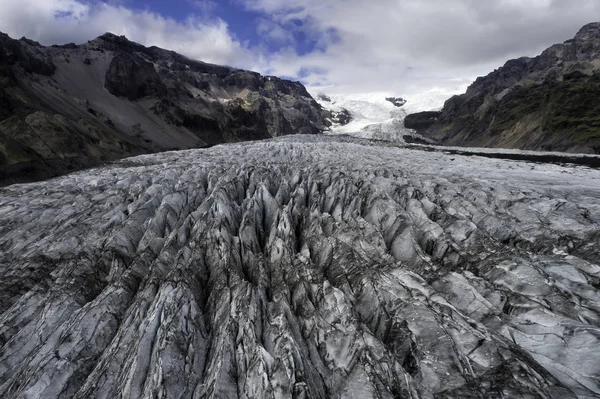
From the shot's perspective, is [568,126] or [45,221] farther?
[568,126]

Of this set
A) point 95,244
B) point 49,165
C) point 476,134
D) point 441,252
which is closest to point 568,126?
point 476,134

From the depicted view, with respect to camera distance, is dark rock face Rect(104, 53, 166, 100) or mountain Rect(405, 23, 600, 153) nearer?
mountain Rect(405, 23, 600, 153)

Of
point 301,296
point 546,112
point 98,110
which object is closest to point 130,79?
point 98,110

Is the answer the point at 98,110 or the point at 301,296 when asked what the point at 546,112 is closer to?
the point at 301,296

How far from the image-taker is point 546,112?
10125cm

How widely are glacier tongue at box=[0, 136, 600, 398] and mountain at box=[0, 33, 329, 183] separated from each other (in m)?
33.1

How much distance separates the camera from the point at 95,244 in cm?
1631

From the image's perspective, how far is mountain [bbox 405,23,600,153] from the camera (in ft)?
284

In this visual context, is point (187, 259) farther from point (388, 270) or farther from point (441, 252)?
point (441, 252)

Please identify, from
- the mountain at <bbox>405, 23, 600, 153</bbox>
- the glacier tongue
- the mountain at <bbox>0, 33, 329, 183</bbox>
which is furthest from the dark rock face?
the mountain at <bbox>405, 23, 600, 153</bbox>

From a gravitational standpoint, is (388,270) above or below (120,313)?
above

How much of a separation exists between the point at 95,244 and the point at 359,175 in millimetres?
18832

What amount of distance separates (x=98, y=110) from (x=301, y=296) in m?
110

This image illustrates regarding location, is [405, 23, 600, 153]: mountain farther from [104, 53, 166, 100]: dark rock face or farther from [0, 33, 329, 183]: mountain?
[104, 53, 166, 100]: dark rock face
